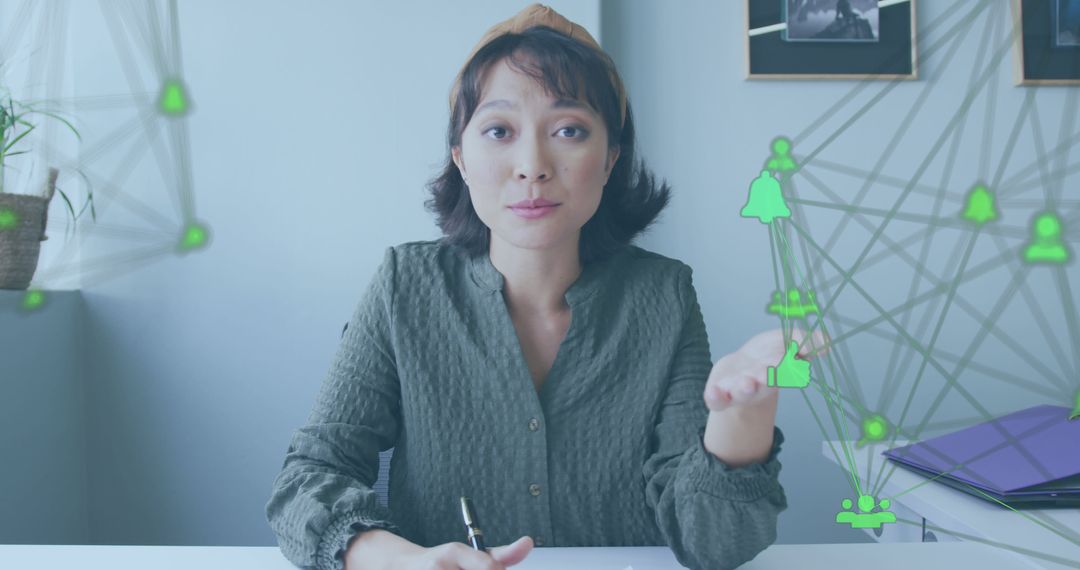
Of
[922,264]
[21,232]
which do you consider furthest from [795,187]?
[21,232]

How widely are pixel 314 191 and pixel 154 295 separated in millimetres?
316

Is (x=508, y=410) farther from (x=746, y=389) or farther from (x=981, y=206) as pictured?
(x=981, y=206)

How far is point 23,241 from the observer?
956 millimetres

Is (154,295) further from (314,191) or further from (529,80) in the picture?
(529,80)

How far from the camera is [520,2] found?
4.41 ft

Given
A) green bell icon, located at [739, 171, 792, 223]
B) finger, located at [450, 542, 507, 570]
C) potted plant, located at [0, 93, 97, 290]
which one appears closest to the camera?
green bell icon, located at [739, 171, 792, 223]

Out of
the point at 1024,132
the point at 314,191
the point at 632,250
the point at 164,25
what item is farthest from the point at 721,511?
the point at 164,25

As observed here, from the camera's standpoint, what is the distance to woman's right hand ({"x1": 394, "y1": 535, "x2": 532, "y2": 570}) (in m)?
0.57

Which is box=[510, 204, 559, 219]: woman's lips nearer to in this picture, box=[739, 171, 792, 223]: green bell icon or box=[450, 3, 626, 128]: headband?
box=[450, 3, 626, 128]: headband

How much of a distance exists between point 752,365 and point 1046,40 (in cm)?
34

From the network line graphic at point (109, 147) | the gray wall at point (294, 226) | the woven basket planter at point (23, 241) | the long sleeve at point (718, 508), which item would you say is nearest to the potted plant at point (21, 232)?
the woven basket planter at point (23, 241)

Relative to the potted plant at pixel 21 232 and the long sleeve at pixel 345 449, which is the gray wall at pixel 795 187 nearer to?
the long sleeve at pixel 345 449

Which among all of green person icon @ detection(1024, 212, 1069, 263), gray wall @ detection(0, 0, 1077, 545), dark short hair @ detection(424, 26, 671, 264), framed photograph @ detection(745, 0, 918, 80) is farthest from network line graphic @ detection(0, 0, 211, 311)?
green person icon @ detection(1024, 212, 1069, 263)

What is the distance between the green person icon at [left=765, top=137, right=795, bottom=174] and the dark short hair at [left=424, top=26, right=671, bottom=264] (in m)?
0.35
